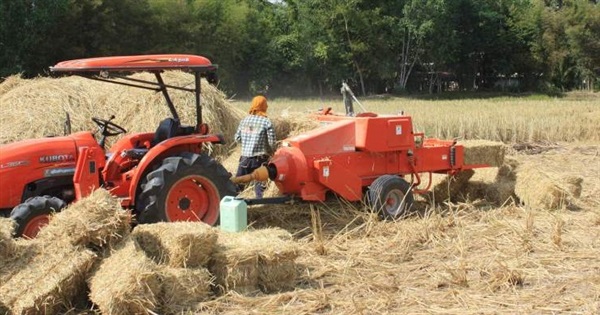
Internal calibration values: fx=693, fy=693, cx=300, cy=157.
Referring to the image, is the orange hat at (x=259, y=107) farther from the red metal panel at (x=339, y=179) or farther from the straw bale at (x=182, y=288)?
the straw bale at (x=182, y=288)

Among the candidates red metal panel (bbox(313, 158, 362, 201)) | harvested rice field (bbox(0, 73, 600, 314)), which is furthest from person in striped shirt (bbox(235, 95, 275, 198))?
red metal panel (bbox(313, 158, 362, 201))

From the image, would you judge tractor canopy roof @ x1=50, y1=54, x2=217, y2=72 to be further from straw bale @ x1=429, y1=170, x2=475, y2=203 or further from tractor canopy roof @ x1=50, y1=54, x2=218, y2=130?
straw bale @ x1=429, y1=170, x2=475, y2=203

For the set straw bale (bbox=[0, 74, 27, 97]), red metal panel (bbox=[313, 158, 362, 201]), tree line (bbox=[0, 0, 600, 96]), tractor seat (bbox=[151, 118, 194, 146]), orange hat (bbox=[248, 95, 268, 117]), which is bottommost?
red metal panel (bbox=[313, 158, 362, 201])

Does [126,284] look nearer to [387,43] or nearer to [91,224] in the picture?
→ [91,224]

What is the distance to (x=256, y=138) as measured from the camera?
8.54 metres

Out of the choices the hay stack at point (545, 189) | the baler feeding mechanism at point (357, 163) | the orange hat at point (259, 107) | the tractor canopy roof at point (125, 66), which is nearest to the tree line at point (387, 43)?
the orange hat at point (259, 107)

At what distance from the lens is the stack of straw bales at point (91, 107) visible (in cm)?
1159

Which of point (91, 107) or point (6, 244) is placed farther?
point (91, 107)

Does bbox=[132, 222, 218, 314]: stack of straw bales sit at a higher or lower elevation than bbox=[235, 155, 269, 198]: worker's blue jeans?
lower

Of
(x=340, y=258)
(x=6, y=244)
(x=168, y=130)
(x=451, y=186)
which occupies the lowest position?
(x=340, y=258)

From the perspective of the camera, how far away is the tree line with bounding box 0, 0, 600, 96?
42094mm

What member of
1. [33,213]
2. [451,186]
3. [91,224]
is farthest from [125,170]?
[451,186]

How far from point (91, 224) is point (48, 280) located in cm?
52

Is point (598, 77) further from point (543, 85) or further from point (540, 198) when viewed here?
point (540, 198)
